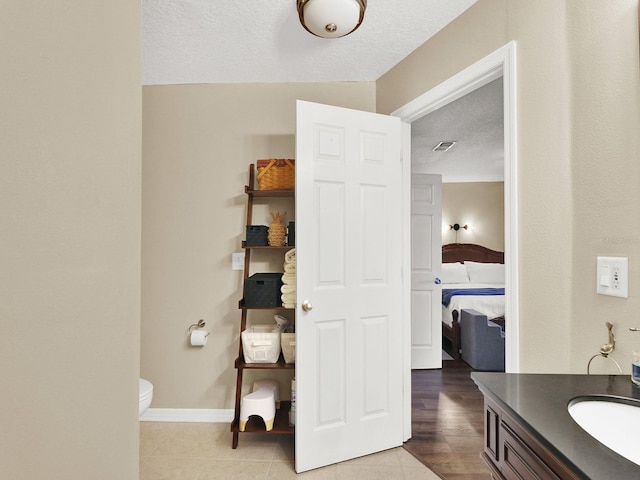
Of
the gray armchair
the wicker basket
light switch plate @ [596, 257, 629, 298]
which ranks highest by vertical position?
the wicker basket

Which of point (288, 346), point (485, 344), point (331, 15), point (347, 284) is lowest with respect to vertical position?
point (485, 344)

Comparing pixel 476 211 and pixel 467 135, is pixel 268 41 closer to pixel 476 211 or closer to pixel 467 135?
pixel 467 135

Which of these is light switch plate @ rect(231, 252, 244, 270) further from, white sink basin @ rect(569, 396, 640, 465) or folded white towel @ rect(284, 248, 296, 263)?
white sink basin @ rect(569, 396, 640, 465)

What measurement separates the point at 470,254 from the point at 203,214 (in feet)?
16.0

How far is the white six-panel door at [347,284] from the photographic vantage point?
6.86 feet

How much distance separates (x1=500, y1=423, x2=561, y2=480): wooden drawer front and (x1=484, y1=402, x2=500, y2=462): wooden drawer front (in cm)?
3

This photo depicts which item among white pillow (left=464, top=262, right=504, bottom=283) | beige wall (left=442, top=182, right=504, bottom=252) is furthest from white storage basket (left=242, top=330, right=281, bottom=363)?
beige wall (left=442, top=182, right=504, bottom=252)

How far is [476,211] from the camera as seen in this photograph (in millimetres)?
6227

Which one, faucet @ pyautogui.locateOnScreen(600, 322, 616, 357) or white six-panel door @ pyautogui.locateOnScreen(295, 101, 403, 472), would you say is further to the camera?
white six-panel door @ pyautogui.locateOnScreen(295, 101, 403, 472)

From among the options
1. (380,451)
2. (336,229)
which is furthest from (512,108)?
(380,451)

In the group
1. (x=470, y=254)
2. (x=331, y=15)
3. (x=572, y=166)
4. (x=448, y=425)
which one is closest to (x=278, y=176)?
(x=331, y=15)

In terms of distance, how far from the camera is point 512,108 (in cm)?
156

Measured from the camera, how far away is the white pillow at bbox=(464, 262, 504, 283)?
5.71m

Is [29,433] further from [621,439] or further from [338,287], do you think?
[338,287]
